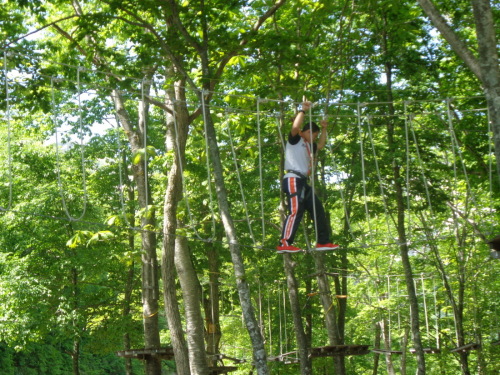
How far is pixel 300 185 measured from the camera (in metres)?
5.90

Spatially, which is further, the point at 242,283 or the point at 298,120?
the point at 242,283

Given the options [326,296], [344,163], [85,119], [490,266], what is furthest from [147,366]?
[490,266]

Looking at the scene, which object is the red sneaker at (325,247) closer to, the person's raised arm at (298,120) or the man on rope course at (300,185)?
the man on rope course at (300,185)

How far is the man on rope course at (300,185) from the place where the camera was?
5.75 m

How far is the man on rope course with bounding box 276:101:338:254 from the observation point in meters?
5.75

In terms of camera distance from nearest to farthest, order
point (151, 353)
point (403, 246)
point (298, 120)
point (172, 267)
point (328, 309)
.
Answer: point (298, 120) < point (172, 267) < point (403, 246) < point (151, 353) < point (328, 309)

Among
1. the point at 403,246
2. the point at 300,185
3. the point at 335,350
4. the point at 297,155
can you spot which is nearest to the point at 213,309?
the point at 335,350

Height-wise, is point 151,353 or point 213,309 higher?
point 213,309

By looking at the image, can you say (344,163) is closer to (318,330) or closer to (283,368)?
(283,368)

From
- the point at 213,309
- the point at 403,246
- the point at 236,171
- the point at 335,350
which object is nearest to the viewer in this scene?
the point at 236,171

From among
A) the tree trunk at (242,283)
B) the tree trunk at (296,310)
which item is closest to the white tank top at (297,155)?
the tree trunk at (242,283)

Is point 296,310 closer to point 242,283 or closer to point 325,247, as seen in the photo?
point 242,283

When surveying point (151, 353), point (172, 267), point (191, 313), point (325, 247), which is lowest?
point (151, 353)

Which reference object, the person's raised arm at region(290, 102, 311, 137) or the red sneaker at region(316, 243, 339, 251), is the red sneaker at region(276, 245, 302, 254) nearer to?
the red sneaker at region(316, 243, 339, 251)
